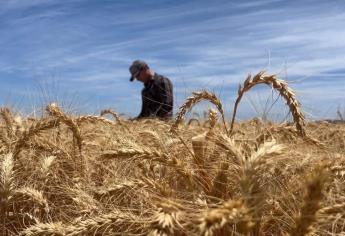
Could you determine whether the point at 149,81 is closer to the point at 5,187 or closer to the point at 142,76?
the point at 142,76

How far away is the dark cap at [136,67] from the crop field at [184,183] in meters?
6.57

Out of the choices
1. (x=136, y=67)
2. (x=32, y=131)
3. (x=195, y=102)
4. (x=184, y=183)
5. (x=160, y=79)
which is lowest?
(x=184, y=183)

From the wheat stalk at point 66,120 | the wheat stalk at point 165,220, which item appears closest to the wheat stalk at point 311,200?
the wheat stalk at point 165,220

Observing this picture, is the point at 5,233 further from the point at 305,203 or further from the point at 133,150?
the point at 305,203

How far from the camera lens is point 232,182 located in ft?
5.82

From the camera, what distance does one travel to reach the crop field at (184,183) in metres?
1.33

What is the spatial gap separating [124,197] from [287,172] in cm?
62

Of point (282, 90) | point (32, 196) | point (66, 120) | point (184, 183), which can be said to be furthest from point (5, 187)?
point (282, 90)

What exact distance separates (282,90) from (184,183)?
52 cm

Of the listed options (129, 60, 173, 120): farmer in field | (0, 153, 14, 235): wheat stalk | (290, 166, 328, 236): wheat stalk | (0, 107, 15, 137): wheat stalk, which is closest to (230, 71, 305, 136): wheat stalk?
(290, 166, 328, 236): wheat stalk

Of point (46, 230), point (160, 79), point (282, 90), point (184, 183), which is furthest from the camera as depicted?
point (160, 79)

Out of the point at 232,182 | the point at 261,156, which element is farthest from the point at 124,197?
the point at 261,156

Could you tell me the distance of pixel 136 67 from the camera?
378 inches

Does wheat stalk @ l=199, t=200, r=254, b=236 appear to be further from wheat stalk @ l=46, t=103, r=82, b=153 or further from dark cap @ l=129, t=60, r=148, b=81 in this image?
dark cap @ l=129, t=60, r=148, b=81
